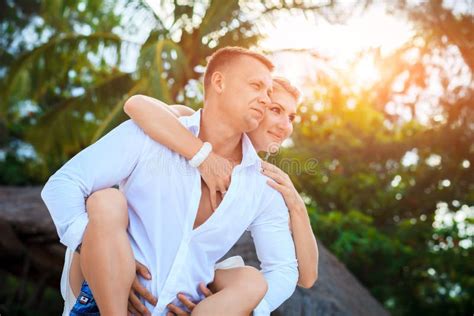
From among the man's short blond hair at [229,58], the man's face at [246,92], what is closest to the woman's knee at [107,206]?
the man's face at [246,92]

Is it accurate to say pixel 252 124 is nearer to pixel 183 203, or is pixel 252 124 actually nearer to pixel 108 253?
pixel 183 203

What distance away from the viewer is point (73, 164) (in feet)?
6.97

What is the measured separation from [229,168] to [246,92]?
0.26 meters

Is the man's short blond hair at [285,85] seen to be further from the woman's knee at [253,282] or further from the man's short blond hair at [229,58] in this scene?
the woman's knee at [253,282]

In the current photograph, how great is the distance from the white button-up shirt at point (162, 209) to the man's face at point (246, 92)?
0.54 feet

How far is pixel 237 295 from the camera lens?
6.70 ft

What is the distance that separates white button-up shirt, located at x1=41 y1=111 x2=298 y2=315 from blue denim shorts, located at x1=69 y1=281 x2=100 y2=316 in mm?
153

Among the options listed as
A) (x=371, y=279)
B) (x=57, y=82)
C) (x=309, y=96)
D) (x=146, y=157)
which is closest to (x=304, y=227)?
(x=146, y=157)

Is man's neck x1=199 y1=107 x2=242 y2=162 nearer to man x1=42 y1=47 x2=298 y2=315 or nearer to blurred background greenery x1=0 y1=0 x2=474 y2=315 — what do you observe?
man x1=42 y1=47 x2=298 y2=315

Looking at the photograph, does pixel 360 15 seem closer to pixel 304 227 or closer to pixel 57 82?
pixel 57 82

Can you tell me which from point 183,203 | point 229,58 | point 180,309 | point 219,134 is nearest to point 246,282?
point 180,309

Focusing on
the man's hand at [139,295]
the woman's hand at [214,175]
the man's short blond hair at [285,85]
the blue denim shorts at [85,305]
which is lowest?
the blue denim shorts at [85,305]

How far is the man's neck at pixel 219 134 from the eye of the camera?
7.63 ft

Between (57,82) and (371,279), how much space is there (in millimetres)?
6164
